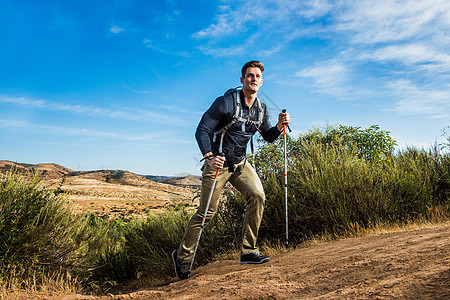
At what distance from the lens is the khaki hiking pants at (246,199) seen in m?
4.74

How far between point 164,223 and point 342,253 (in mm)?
4918

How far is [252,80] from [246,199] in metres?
1.70

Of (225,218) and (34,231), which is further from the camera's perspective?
(225,218)

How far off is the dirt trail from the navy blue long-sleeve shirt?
163 cm

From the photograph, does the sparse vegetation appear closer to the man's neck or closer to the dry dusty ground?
the dry dusty ground

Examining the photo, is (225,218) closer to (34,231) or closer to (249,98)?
(249,98)

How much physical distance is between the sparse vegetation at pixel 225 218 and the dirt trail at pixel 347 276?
69.4 inches

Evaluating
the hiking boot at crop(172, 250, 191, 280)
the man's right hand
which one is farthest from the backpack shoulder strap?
the hiking boot at crop(172, 250, 191, 280)

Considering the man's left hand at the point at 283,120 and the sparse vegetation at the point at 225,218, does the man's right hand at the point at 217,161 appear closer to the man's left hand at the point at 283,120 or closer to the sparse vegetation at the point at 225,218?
the man's left hand at the point at 283,120

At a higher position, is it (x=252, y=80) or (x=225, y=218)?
(x=252, y=80)

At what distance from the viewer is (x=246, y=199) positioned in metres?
4.79

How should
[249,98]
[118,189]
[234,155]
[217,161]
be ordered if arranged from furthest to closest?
[118,189] → [249,98] → [234,155] → [217,161]

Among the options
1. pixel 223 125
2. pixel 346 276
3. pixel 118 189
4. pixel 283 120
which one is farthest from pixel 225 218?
pixel 118 189

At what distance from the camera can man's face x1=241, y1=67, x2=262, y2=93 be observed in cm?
481
